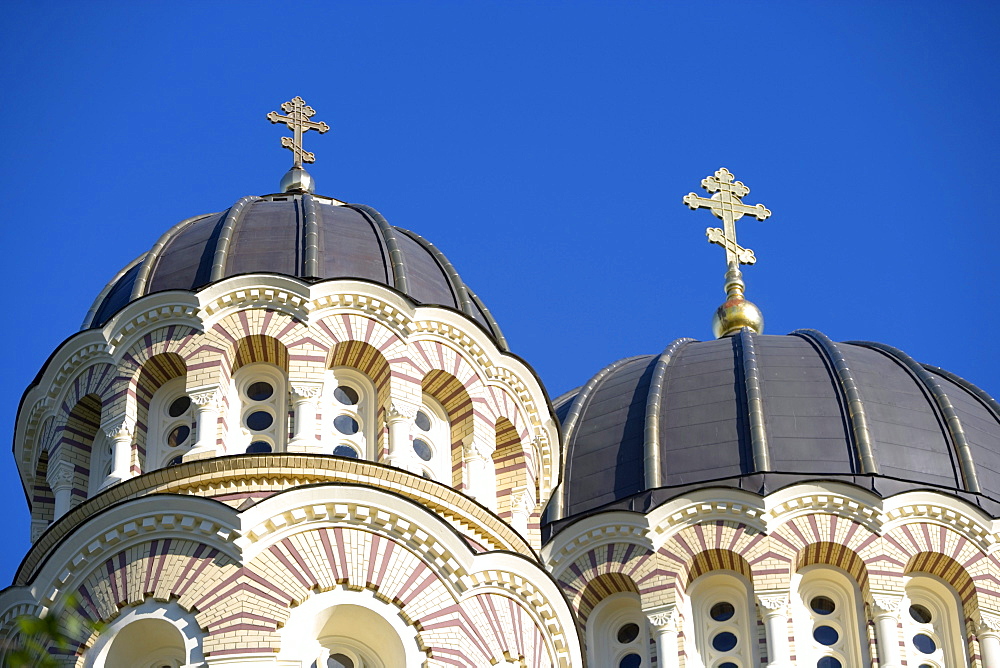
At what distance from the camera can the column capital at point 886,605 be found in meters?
27.5

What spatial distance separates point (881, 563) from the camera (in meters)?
27.8

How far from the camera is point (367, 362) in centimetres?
2489

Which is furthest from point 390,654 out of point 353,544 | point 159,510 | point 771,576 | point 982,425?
point 982,425

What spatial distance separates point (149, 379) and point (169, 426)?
27.8 inches

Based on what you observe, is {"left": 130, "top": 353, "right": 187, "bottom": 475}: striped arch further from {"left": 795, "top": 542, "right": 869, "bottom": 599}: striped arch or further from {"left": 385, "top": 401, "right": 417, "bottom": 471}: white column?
{"left": 795, "top": 542, "right": 869, "bottom": 599}: striped arch

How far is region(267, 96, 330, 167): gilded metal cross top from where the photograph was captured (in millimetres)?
30625

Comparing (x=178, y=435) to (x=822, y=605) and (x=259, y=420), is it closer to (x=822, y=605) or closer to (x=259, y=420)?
(x=259, y=420)

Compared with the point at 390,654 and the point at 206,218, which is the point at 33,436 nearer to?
the point at 206,218

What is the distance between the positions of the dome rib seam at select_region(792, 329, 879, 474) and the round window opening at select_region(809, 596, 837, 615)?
6.06ft

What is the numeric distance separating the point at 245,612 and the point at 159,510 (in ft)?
4.96

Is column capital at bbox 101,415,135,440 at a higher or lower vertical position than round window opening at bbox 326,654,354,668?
higher

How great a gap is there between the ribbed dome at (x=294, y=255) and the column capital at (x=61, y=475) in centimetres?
172

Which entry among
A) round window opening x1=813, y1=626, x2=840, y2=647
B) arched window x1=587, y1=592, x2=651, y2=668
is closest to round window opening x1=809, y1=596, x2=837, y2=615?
round window opening x1=813, y1=626, x2=840, y2=647

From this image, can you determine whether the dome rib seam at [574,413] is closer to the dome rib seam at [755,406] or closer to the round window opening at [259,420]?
the dome rib seam at [755,406]
